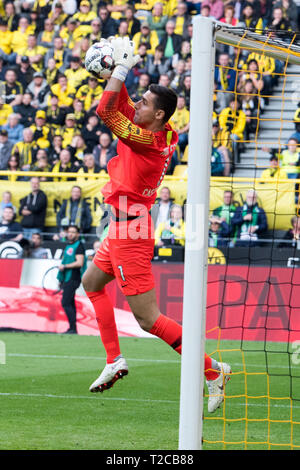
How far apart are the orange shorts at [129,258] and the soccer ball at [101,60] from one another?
A: 1.15 m

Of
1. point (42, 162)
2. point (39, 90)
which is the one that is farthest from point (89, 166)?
point (39, 90)

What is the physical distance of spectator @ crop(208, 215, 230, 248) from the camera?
41.0 ft

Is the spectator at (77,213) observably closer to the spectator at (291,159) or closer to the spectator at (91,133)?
the spectator at (91,133)

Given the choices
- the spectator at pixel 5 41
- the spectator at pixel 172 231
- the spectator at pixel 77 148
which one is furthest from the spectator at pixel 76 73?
the spectator at pixel 172 231

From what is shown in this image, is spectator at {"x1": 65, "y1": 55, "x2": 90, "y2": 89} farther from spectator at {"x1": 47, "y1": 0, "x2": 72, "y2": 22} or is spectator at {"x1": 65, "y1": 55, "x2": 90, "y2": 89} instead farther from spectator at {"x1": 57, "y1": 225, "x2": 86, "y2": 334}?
spectator at {"x1": 57, "y1": 225, "x2": 86, "y2": 334}

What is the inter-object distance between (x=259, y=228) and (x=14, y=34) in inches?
361

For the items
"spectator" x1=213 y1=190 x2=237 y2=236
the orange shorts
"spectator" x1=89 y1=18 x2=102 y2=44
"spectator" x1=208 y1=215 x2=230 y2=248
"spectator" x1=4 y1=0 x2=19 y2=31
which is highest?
"spectator" x1=4 y1=0 x2=19 y2=31

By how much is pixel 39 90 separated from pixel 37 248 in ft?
18.1

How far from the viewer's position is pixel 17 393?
25.0 feet

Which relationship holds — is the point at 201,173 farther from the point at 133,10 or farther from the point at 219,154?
the point at 133,10

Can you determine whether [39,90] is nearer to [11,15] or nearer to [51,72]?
[51,72]

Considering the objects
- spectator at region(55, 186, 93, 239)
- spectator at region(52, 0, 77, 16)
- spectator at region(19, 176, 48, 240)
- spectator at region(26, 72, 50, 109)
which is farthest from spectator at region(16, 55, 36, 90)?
spectator at region(55, 186, 93, 239)

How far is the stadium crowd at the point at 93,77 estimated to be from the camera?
49.3 feet

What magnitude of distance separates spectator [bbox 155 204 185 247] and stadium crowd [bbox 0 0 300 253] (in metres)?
1.43
